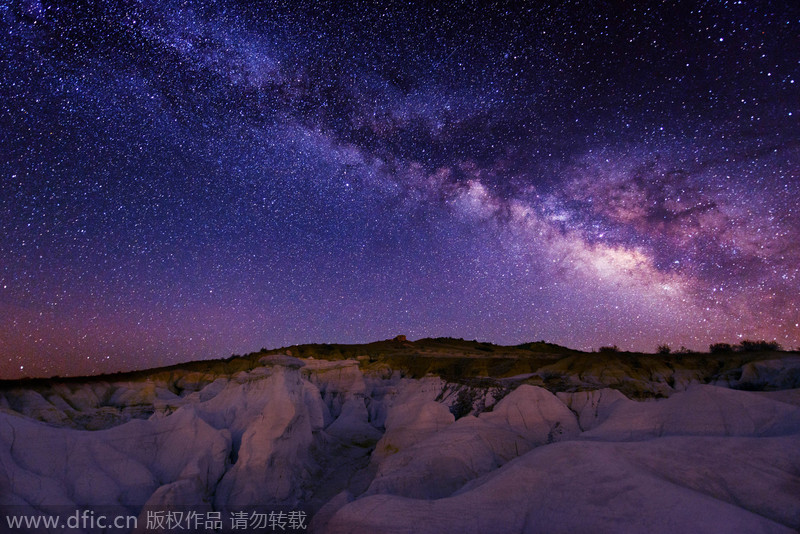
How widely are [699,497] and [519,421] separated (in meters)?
11.8

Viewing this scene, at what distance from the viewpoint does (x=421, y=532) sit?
31.1 ft

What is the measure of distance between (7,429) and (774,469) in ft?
68.1

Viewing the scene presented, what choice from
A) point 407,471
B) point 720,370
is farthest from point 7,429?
point 720,370

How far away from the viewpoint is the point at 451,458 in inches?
582

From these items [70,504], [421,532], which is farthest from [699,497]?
[70,504]

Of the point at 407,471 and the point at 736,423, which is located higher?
the point at 736,423

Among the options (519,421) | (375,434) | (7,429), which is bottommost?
(375,434)

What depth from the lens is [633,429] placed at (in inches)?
581

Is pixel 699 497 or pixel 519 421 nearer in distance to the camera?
pixel 699 497

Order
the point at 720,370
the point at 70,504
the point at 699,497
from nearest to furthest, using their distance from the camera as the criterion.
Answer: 1. the point at 699,497
2. the point at 70,504
3. the point at 720,370

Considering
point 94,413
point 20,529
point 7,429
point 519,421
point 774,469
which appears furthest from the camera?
point 94,413

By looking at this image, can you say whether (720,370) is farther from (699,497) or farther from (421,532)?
(421,532)

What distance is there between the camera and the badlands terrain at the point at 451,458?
9.05m

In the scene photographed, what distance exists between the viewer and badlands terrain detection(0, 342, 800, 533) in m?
9.05
